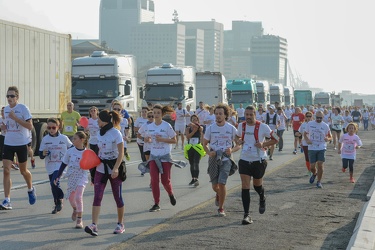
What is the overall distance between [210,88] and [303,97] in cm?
4317

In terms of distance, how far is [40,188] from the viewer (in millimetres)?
15578

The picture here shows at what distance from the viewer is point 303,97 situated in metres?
84.8

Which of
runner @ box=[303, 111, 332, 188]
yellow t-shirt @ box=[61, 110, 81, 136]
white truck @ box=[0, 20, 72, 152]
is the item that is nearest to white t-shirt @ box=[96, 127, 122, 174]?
runner @ box=[303, 111, 332, 188]

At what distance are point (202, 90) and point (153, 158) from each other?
101ft

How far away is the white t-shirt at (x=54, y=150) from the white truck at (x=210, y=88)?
3100 centimetres

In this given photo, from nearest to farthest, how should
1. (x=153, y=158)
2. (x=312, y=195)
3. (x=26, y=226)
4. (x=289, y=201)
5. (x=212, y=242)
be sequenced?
1. (x=212, y=242)
2. (x=26, y=226)
3. (x=153, y=158)
4. (x=289, y=201)
5. (x=312, y=195)

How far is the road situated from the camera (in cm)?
936

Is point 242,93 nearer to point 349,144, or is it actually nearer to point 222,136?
point 349,144

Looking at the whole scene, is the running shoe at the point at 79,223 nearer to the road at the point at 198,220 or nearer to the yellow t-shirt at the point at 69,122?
the road at the point at 198,220

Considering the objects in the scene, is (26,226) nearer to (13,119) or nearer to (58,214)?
(58,214)

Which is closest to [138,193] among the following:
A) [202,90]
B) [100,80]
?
[100,80]

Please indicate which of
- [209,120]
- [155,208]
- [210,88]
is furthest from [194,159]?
[210,88]

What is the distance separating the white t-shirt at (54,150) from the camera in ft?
38.7

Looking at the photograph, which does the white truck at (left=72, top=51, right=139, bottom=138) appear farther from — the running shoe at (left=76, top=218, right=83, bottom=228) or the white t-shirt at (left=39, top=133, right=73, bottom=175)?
the running shoe at (left=76, top=218, right=83, bottom=228)
